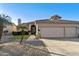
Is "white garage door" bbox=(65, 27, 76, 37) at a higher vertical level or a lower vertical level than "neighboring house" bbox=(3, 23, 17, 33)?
lower

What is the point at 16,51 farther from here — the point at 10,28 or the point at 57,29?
the point at 57,29

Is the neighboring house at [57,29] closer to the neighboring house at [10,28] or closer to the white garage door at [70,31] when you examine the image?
the white garage door at [70,31]

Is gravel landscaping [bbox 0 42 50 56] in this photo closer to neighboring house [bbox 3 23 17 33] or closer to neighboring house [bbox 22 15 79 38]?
neighboring house [bbox 3 23 17 33]

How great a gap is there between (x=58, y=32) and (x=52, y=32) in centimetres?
31

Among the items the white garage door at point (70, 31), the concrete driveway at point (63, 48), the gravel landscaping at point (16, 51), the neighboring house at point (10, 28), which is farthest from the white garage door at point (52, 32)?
the neighboring house at point (10, 28)

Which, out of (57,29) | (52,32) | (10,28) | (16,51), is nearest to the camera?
(16,51)

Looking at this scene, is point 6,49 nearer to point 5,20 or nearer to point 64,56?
point 5,20

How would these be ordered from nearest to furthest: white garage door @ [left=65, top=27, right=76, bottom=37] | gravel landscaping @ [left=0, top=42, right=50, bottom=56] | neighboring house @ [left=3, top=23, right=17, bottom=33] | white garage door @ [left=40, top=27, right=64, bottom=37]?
1. gravel landscaping @ [left=0, top=42, right=50, bottom=56]
2. neighboring house @ [left=3, top=23, right=17, bottom=33]
3. white garage door @ [left=65, top=27, right=76, bottom=37]
4. white garage door @ [left=40, top=27, right=64, bottom=37]

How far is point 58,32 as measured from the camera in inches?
371

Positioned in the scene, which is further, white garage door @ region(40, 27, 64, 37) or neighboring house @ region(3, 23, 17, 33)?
white garage door @ region(40, 27, 64, 37)

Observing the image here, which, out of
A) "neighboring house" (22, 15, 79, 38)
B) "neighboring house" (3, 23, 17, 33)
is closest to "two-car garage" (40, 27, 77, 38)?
"neighboring house" (22, 15, 79, 38)

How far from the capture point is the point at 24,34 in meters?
6.76

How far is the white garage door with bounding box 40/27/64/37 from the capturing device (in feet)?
30.7

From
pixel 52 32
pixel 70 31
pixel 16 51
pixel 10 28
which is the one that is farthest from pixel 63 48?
pixel 70 31
